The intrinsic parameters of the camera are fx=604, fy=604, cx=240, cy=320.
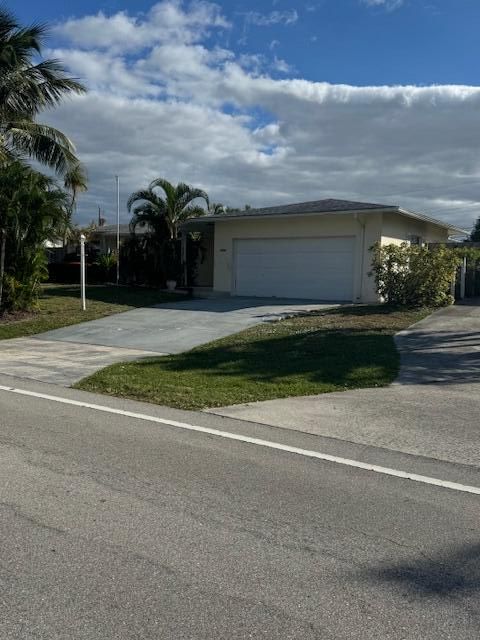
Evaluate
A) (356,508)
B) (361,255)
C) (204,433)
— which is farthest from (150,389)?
(361,255)

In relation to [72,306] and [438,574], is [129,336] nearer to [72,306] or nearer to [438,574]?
[72,306]

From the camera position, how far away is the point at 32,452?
5.78 metres

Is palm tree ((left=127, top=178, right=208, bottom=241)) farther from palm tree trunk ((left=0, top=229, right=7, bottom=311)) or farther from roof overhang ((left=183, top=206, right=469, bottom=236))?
palm tree trunk ((left=0, top=229, right=7, bottom=311))

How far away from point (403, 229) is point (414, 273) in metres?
5.21

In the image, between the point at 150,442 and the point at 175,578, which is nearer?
the point at 175,578

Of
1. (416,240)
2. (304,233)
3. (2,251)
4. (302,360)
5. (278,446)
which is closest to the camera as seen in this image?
(278,446)

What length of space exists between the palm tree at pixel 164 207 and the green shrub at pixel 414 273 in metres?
10.3

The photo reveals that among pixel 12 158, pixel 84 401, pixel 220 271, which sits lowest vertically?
pixel 84 401

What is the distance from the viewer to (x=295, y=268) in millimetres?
22797

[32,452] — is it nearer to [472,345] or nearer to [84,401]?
[84,401]

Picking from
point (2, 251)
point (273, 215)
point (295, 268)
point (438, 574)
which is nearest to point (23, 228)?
point (2, 251)

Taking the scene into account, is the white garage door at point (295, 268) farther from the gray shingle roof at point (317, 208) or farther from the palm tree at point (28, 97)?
the palm tree at point (28, 97)

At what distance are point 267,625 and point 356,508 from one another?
171 centimetres

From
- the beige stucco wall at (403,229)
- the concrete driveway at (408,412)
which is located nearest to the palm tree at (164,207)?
the beige stucco wall at (403,229)
